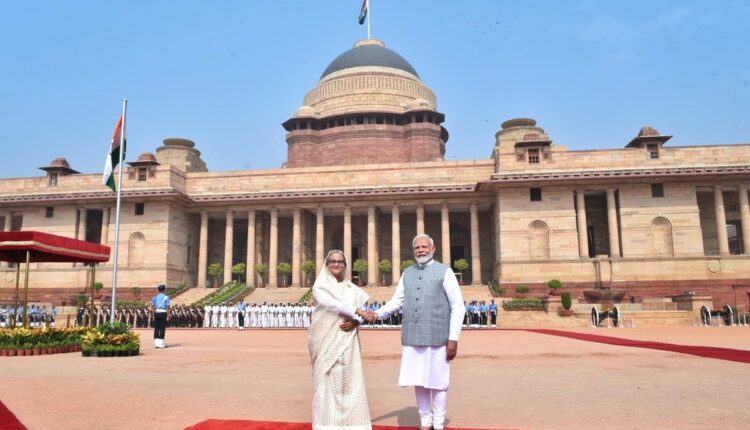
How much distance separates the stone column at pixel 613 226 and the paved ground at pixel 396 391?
25776 mm

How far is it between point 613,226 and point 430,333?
35648mm

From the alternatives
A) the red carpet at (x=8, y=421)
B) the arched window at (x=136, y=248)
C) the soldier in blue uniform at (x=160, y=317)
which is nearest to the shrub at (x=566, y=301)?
the soldier in blue uniform at (x=160, y=317)

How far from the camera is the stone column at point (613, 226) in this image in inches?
1480

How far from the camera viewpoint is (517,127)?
50469 millimetres

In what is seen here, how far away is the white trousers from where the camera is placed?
5.68 metres

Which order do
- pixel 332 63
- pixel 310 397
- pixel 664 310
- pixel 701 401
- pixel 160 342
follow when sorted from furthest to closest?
pixel 332 63
pixel 664 310
pixel 160 342
pixel 310 397
pixel 701 401

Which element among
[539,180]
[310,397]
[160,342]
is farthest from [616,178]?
[310,397]

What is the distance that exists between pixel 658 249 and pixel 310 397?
117ft

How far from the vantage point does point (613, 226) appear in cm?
3788

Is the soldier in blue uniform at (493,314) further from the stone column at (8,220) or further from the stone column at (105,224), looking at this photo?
the stone column at (8,220)

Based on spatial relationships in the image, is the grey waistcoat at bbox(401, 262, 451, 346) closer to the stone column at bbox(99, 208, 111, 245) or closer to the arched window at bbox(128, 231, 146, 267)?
the arched window at bbox(128, 231, 146, 267)

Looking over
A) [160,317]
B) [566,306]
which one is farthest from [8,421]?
[566,306]

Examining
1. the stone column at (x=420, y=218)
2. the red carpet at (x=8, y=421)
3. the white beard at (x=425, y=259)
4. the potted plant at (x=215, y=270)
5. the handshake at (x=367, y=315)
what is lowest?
the red carpet at (x=8, y=421)

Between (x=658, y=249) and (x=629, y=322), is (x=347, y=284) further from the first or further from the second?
(x=658, y=249)
